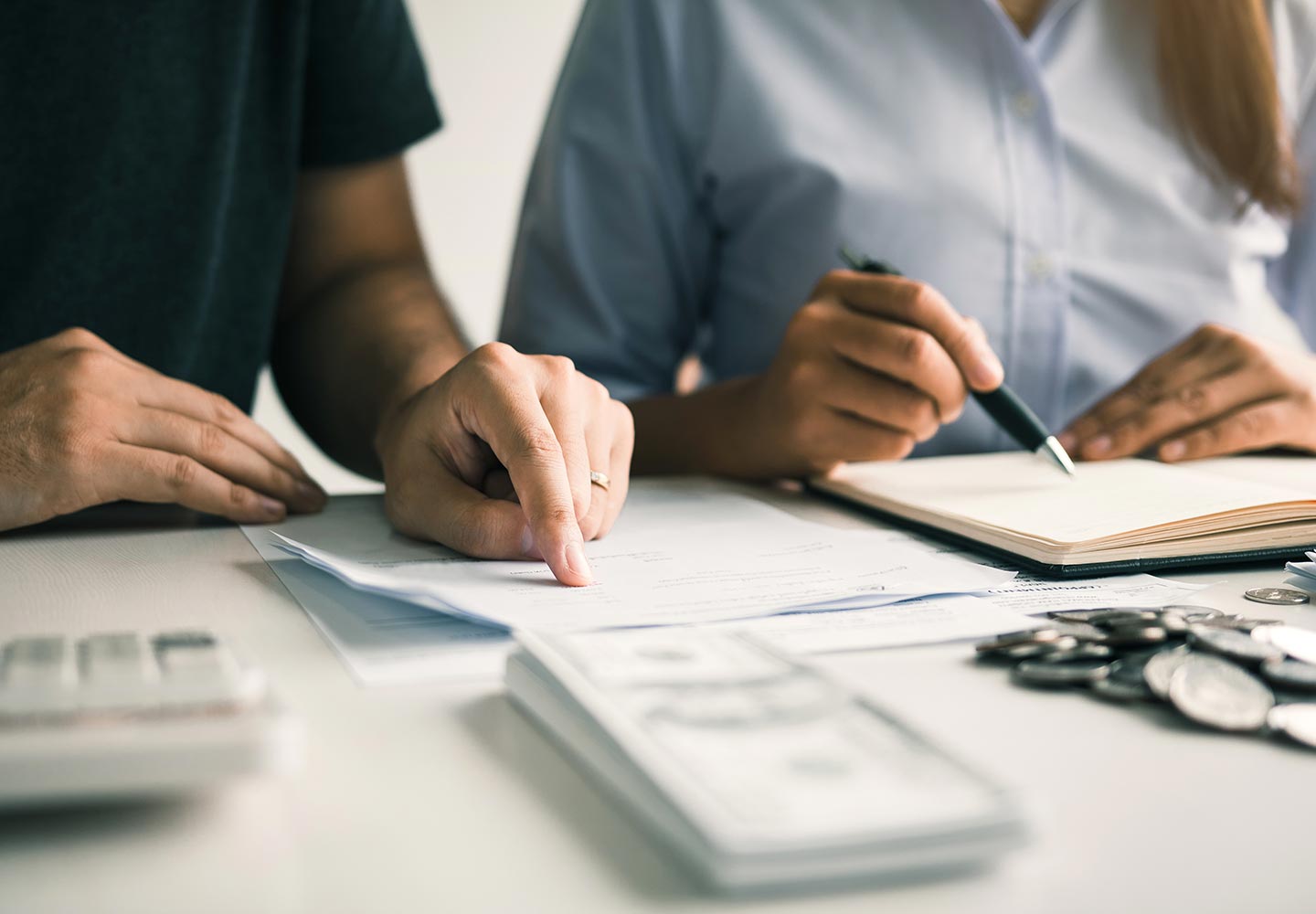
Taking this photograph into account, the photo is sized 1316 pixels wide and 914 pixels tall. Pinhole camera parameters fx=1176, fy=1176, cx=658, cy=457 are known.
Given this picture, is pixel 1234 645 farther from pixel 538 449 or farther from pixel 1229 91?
pixel 1229 91

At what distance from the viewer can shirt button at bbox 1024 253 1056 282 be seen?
1132 mm

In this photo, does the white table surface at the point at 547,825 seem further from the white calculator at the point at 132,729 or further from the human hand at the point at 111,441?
the human hand at the point at 111,441

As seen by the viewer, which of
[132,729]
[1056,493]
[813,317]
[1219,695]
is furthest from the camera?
[813,317]

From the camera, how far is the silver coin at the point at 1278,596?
60 cm

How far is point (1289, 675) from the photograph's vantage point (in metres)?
0.44

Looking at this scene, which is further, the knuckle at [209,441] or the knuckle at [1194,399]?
the knuckle at [1194,399]

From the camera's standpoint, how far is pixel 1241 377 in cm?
93

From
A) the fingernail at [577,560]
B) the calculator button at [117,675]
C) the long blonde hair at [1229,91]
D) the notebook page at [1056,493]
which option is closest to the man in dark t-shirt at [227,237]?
the fingernail at [577,560]

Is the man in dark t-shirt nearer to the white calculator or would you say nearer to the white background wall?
the white calculator

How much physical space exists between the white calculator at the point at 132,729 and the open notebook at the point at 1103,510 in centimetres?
44

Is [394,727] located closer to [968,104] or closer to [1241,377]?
[1241,377]

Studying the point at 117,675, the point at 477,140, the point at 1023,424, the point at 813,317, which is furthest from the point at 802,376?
the point at 477,140

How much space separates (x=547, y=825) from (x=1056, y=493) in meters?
0.53

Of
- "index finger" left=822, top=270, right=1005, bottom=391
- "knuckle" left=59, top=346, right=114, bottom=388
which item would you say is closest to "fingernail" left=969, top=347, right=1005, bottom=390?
"index finger" left=822, top=270, right=1005, bottom=391
